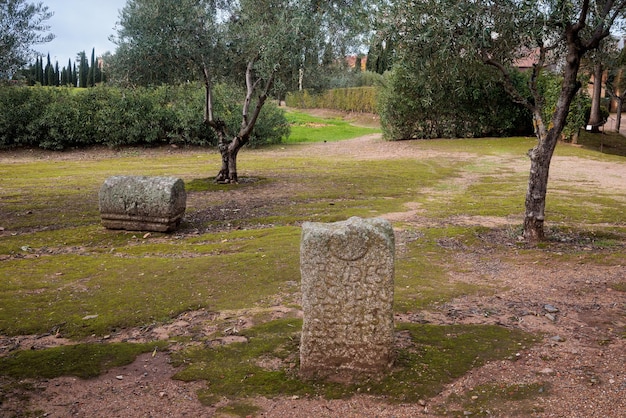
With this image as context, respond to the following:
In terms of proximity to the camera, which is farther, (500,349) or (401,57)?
(401,57)

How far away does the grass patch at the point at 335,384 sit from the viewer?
534cm

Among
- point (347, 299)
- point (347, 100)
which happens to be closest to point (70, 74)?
point (347, 100)

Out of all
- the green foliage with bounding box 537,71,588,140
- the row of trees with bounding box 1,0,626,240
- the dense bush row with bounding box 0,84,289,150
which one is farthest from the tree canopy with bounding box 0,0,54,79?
the green foliage with bounding box 537,71,588,140

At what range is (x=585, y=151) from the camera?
26812mm

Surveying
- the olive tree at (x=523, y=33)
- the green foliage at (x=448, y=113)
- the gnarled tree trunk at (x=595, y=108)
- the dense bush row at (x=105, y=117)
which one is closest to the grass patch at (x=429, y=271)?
the olive tree at (x=523, y=33)

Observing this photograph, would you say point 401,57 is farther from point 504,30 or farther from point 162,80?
point 162,80

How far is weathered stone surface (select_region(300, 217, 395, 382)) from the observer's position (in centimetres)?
543

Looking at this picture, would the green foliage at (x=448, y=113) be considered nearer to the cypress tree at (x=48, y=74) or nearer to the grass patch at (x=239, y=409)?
the grass patch at (x=239, y=409)

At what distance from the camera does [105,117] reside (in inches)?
1120

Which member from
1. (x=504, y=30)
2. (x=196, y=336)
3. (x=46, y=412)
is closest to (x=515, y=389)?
(x=196, y=336)

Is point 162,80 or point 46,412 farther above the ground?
point 162,80

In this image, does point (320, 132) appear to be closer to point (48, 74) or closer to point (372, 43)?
point (48, 74)

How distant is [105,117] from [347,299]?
26000 millimetres

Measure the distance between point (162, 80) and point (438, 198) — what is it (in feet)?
30.2
